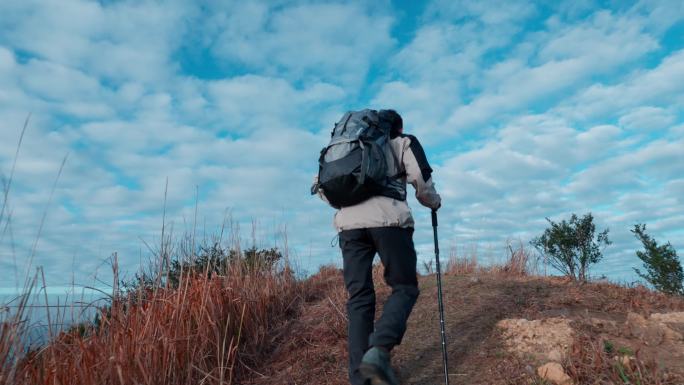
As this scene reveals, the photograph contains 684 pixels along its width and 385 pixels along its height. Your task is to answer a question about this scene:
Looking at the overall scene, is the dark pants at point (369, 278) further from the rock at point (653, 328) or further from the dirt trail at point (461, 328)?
the rock at point (653, 328)

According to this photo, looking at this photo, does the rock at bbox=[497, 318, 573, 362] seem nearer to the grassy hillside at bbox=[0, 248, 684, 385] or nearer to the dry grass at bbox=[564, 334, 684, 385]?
the grassy hillside at bbox=[0, 248, 684, 385]

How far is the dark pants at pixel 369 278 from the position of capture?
3438 millimetres

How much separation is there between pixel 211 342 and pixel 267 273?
212cm

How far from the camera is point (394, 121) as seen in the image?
3.95 metres

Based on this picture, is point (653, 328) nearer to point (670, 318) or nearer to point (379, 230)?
point (670, 318)

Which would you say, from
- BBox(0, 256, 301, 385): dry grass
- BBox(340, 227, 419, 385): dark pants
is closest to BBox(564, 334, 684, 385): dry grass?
BBox(340, 227, 419, 385): dark pants

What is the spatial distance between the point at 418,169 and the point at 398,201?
0.90ft

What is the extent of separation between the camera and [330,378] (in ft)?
14.2

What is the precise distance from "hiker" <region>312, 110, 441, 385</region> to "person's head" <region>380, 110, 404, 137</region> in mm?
72

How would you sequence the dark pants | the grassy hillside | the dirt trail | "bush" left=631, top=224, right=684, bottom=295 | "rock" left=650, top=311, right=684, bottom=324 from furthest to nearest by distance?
"bush" left=631, top=224, right=684, bottom=295 < "rock" left=650, top=311, right=684, bottom=324 < the dirt trail < the grassy hillside < the dark pants

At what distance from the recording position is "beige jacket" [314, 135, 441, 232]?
3.50 meters

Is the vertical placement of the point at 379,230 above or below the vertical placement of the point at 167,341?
above

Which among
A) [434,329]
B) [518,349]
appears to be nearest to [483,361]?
[518,349]

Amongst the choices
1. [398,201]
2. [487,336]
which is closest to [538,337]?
[487,336]
